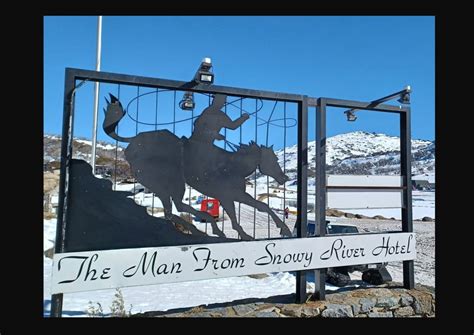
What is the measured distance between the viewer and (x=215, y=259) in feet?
11.6

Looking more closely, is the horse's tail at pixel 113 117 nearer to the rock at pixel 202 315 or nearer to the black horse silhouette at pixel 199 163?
Answer: the black horse silhouette at pixel 199 163

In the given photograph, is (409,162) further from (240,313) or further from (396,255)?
(240,313)

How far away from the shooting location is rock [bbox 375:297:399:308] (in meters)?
4.09

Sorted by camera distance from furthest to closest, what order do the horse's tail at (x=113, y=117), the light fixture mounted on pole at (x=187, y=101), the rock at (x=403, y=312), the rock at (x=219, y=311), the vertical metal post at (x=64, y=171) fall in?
the rock at (x=403, y=312) < the light fixture mounted on pole at (x=187, y=101) < the rock at (x=219, y=311) < the horse's tail at (x=113, y=117) < the vertical metal post at (x=64, y=171)

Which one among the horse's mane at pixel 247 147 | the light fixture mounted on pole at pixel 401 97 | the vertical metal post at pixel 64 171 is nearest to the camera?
the vertical metal post at pixel 64 171

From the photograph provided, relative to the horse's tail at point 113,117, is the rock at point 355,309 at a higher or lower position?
lower

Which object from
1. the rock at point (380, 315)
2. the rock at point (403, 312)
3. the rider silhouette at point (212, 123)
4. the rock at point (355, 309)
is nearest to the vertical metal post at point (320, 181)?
the rock at point (355, 309)

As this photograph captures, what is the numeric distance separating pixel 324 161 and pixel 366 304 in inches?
76.8

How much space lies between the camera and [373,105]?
4.45 m

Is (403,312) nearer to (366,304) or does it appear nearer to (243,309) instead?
(366,304)

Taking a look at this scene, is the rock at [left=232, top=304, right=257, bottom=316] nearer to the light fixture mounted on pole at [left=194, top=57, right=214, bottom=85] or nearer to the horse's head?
the horse's head

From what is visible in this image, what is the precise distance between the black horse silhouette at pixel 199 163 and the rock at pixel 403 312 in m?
1.94

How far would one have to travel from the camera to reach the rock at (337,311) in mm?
3785

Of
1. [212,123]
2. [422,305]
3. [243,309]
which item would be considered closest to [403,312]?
[422,305]
